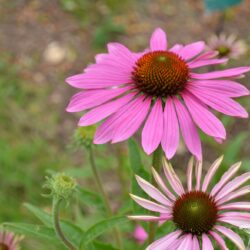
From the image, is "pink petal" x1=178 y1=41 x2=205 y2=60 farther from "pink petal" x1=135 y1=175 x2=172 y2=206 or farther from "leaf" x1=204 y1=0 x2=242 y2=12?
"leaf" x1=204 y1=0 x2=242 y2=12

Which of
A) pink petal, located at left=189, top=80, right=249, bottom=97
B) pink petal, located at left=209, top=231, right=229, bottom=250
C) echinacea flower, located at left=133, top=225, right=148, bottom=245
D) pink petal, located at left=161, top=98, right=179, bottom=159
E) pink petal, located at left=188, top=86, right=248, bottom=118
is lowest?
echinacea flower, located at left=133, top=225, right=148, bottom=245

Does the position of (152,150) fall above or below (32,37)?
below

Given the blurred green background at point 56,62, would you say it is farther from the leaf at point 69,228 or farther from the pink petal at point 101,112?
the pink petal at point 101,112

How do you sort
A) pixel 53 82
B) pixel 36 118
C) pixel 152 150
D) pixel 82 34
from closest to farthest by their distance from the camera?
1. pixel 152 150
2. pixel 36 118
3. pixel 53 82
4. pixel 82 34

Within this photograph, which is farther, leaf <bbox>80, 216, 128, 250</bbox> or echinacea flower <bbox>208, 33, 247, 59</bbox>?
echinacea flower <bbox>208, 33, 247, 59</bbox>

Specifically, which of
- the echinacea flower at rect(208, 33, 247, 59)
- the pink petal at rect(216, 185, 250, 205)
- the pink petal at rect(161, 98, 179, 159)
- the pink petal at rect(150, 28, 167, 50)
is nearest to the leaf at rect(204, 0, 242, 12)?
the echinacea flower at rect(208, 33, 247, 59)

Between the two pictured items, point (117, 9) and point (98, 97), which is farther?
point (117, 9)

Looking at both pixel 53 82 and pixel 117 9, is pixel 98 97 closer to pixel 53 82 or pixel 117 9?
pixel 53 82

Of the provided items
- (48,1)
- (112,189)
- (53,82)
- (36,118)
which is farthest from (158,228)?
(48,1)
